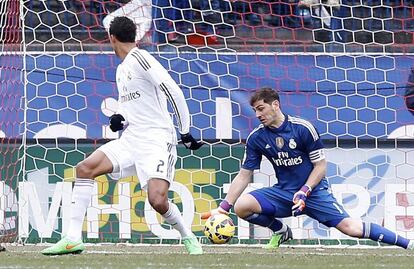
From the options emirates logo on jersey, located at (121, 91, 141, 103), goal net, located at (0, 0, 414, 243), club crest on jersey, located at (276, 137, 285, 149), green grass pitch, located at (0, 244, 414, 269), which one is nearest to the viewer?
green grass pitch, located at (0, 244, 414, 269)

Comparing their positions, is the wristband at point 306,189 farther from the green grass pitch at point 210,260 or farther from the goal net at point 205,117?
the goal net at point 205,117

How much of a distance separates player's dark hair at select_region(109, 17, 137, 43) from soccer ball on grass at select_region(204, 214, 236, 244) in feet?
4.64

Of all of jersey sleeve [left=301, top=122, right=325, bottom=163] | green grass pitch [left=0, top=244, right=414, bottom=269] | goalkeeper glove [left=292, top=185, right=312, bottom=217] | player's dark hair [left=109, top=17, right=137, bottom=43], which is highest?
player's dark hair [left=109, top=17, right=137, bottom=43]

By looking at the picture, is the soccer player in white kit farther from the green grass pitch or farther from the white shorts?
the green grass pitch

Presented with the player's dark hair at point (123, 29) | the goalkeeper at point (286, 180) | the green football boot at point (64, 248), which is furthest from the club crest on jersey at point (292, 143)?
the green football boot at point (64, 248)

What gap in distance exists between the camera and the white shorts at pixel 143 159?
7789 mm

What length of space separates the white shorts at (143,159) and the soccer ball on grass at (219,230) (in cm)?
50

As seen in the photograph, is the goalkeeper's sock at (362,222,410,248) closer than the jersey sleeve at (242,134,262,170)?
Yes

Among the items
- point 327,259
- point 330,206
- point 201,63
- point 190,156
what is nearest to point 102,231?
point 190,156

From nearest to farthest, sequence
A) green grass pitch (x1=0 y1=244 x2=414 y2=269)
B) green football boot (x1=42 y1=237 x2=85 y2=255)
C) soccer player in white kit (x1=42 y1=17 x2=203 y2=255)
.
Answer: green grass pitch (x1=0 y1=244 x2=414 y2=269) < green football boot (x1=42 y1=237 x2=85 y2=255) < soccer player in white kit (x1=42 y1=17 x2=203 y2=255)

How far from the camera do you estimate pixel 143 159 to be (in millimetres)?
7848

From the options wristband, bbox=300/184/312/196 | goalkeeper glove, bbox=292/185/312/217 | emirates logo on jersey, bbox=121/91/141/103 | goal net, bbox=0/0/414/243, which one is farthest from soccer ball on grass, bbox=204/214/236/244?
goal net, bbox=0/0/414/243

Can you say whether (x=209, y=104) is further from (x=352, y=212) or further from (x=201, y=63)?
(x=352, y=212)

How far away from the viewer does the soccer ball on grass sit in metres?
8.07
